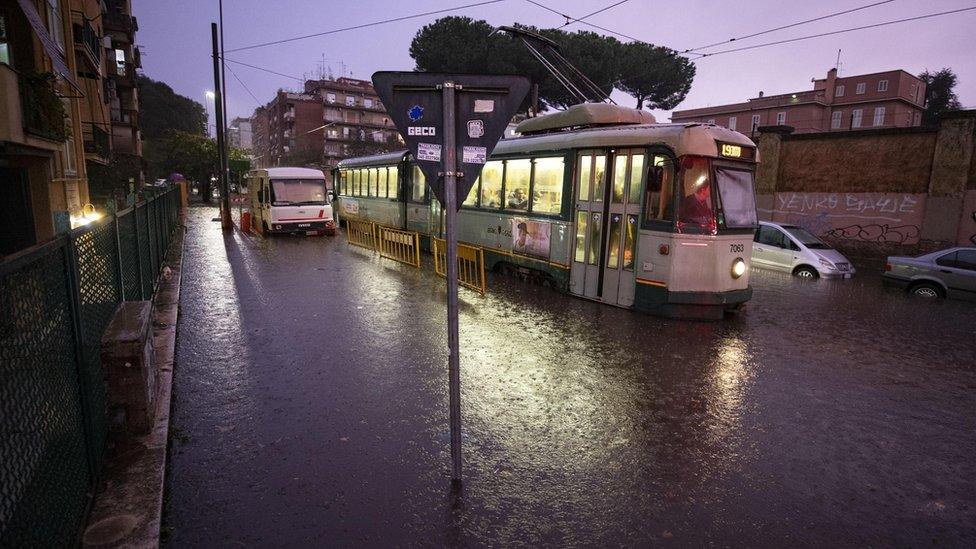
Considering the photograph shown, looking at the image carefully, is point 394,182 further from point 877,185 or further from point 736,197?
point 877,185

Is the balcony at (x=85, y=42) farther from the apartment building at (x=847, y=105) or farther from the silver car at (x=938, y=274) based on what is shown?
the apartment building at (x=847, y=105)

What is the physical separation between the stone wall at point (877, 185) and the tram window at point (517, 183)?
14.3m

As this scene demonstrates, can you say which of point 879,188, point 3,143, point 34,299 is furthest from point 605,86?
point 34,299

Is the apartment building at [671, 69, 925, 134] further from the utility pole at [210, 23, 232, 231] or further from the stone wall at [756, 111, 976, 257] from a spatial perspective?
the utility pole at [210, 23, 232, 231]

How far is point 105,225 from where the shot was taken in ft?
17.2

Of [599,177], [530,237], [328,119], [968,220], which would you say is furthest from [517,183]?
[328,119]

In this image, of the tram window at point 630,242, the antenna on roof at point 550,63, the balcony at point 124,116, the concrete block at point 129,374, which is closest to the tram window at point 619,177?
the tram window at point 630,242

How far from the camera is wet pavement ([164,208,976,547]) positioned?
3.59 metres

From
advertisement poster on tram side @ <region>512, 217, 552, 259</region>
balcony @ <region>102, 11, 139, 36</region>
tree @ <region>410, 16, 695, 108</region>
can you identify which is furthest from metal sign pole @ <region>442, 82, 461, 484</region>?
balcony @ <region>102, 11, 139, 36</region>

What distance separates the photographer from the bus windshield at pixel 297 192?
2055 cm

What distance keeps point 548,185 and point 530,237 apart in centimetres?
122

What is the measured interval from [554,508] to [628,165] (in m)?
7.10

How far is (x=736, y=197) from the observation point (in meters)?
9.34

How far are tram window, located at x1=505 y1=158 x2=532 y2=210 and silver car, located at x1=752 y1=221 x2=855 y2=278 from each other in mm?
7118
